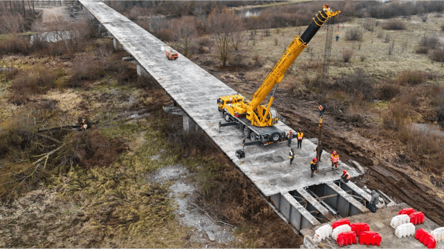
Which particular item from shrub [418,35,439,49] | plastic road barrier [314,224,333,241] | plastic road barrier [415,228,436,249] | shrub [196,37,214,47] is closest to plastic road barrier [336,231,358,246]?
plastic road barrier [314,224,333,241]

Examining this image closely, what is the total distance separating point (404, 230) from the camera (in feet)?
38.5

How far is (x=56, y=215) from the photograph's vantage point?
17234 mm

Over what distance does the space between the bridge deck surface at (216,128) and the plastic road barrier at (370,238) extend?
3941 millimetres

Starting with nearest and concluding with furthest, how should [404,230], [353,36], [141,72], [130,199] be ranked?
[404,230]
[130,199]
[141,72]
[353,36]

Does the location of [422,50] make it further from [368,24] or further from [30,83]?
[30,83]

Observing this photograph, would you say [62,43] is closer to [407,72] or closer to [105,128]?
[105,128]

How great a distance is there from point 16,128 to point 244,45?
110ft

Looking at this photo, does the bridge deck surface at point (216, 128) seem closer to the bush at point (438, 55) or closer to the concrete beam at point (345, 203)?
the concrete beam at point (345, 203)

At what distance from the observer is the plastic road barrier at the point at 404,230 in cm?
1171

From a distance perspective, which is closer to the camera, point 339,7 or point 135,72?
point 135,72

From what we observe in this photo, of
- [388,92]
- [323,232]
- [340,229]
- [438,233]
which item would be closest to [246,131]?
[323,232]

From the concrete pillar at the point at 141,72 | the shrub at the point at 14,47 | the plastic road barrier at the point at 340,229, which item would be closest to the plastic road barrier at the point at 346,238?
the plastic road barrier at the point at 340,229

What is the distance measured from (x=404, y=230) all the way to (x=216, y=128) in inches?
468

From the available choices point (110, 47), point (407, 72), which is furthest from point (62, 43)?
point (407, 72)
